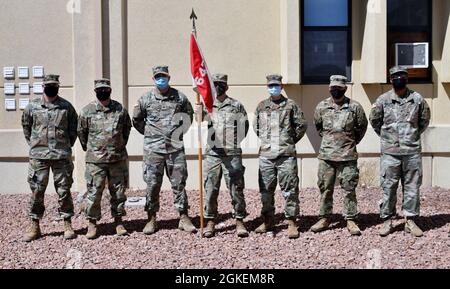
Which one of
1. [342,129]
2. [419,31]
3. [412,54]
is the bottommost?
[342,129]

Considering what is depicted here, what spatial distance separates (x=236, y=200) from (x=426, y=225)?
256 centimetres

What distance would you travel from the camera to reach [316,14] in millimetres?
10297

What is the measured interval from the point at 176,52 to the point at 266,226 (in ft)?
12.4

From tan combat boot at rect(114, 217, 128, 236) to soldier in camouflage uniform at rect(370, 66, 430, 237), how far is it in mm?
3278

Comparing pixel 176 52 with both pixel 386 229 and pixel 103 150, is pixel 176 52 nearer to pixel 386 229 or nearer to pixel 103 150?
pixel 103 150

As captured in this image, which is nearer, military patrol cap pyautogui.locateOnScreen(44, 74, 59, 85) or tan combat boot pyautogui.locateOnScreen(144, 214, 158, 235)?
military patrol cap pyautogui.locateOnScreen(44, 74, 59, 85)

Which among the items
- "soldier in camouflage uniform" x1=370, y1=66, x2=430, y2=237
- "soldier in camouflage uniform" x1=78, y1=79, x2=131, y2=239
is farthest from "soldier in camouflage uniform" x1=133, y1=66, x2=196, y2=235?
"soldier in camouflage uniform" x1=370, y1=66, x2=430, y2=237

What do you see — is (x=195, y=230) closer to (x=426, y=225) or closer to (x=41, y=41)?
(x=426, y=225)

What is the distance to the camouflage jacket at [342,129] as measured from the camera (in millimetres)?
7555

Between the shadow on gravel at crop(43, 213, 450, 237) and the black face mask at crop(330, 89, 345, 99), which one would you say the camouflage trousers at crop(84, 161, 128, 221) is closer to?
the shadow on gravel at crop(43, 213, 450, 237)

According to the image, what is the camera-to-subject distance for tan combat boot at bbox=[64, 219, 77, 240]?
24.8 ft

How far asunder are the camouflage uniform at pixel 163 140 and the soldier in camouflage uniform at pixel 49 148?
983 mm

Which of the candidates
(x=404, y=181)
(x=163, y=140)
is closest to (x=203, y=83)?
(x=163, y=140)

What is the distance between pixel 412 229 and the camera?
7441mm
